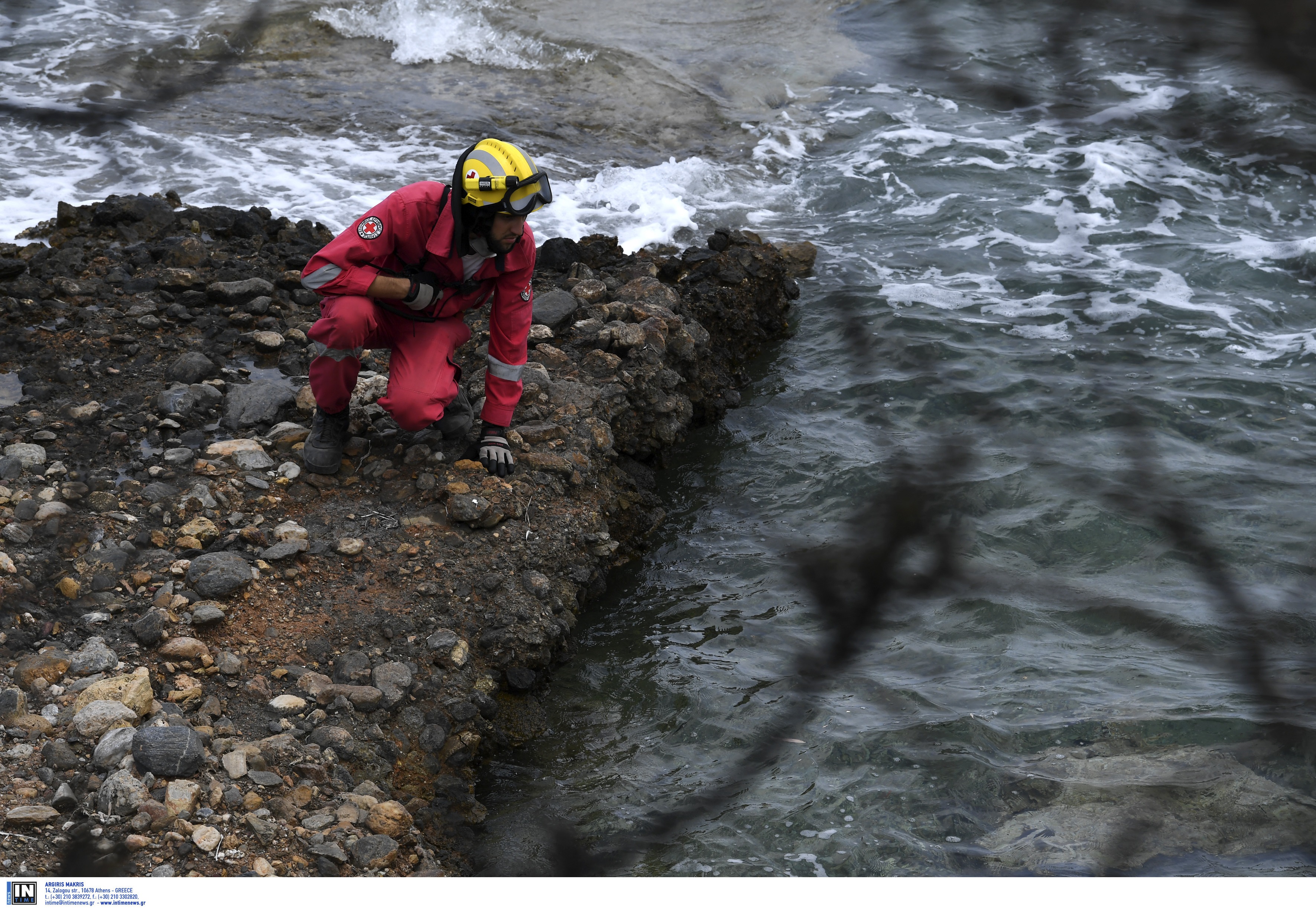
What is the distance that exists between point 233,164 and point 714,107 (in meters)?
4.57

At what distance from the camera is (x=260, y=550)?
11.5 ft

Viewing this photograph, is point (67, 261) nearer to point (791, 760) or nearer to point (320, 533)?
point (320, 533)

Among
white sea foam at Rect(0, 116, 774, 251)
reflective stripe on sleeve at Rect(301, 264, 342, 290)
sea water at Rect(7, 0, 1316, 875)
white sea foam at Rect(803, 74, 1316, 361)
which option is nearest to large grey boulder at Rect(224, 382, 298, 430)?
reflective stripe on sleeve at Rect(301, 264, 342, 290)

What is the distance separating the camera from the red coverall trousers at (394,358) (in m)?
3.61

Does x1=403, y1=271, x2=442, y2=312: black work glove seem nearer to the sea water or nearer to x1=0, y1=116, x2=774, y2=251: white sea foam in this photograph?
the sea water

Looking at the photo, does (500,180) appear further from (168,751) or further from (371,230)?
(168,751)

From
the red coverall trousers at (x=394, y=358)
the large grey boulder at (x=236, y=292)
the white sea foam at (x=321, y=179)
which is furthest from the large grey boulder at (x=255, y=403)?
the white sea foam at (x=321, y=179)

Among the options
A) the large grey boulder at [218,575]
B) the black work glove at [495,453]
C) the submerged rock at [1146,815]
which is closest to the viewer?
the submerged rock at [1146,815]

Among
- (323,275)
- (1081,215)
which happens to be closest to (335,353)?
(323,275)

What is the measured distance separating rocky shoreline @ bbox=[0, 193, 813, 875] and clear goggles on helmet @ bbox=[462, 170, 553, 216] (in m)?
1.12

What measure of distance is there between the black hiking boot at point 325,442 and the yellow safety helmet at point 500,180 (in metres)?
1.06

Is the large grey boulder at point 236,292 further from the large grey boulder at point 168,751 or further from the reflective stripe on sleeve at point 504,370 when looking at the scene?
the large grey boulder at point 168,751
